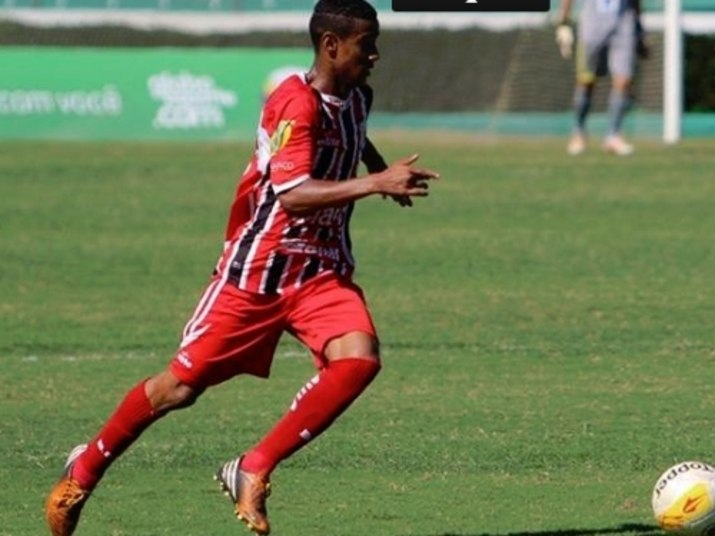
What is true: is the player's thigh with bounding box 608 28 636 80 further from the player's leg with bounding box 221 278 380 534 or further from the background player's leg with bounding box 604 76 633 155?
the player's leg with bounding box 221 278 380 534

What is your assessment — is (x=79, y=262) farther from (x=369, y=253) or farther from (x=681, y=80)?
(x=681, y=80)

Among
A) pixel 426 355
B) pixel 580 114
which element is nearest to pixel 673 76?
pixel 580 114

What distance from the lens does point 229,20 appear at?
34.7 m

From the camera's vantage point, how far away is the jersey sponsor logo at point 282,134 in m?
6.98

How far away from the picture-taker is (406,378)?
10.7 m

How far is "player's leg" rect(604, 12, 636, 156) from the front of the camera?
22.9 metres

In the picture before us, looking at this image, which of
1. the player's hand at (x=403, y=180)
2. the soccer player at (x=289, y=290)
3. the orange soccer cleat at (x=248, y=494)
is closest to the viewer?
the player's hand at (x=403, y=180)

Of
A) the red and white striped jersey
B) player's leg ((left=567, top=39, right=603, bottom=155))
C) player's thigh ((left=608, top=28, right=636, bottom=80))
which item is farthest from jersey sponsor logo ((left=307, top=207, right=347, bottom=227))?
player's thigh ((left=608, top=28, right=636, bottom=80))

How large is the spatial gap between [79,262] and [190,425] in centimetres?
606

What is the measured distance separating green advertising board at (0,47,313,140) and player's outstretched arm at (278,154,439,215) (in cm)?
2136

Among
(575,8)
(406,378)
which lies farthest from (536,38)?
(406,378)

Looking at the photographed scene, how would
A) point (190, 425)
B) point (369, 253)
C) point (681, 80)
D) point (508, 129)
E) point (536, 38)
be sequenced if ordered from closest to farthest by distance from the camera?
1. point (190, 425)
2. point (369, 253)
3. point (681, 80)
4. point (508, 129)
5. point (536, 38)

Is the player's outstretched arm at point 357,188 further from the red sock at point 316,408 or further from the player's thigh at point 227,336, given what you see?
the red sock at point 316,408

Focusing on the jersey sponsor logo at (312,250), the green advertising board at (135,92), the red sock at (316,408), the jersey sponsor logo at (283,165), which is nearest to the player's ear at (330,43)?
the jersey sponsor logo at (283,165)
